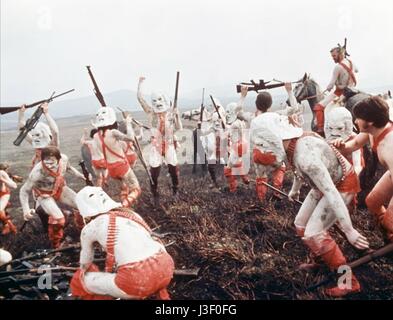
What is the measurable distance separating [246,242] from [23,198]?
2852 mm

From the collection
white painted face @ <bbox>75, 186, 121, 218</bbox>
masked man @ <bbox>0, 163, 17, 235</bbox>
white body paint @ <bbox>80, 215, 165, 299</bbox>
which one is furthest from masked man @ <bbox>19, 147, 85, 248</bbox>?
white body paint @ <bbox>80, 215, 165, 299</bbox>

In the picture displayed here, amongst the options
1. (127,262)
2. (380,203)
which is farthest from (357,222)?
(127,262)

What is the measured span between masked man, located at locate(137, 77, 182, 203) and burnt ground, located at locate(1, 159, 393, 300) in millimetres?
507

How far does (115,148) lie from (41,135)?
963mm

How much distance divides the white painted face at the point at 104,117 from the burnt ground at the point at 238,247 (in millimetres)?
1451

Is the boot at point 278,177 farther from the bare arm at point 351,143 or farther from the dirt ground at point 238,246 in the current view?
the bare arm at point 351,143

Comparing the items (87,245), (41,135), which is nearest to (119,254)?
(87,245)

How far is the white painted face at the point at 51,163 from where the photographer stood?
547 centimetres

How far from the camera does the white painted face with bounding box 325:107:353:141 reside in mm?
4320

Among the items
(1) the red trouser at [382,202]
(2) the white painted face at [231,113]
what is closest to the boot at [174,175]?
(2) the white painted face at [231,113]

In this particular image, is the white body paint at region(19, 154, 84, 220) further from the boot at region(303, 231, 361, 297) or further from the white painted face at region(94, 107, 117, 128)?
the boot at region(303, 231, 361, 297)

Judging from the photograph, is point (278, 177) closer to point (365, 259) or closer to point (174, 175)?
point (174, 175)

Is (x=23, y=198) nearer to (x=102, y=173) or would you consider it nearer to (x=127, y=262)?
(x=102, y=173)

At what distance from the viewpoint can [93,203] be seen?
140 inches
